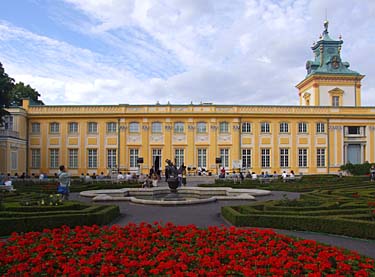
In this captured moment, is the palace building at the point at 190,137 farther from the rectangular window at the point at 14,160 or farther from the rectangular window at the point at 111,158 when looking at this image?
the rectangular window at the point at 14,160

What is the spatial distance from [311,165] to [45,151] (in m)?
29.8

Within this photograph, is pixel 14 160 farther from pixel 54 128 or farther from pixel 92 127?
pixel 92 127

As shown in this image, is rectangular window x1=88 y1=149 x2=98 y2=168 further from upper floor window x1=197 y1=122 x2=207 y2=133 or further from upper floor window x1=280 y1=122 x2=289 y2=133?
upper floor window x1=280 y1=122 x2=289 y2=133

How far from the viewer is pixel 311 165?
40.5 m

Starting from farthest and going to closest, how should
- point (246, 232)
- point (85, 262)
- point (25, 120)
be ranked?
point (25, 120), point (246, 232), point (85, 262)

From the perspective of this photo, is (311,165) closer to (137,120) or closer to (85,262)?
(137,120)

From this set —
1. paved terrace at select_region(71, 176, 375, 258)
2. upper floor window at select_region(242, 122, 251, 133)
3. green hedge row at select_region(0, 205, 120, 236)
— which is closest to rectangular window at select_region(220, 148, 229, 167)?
upper floor window at select_region(242, 122, 251, 133)

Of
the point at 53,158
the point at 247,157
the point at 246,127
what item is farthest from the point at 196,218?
the point at 53,158

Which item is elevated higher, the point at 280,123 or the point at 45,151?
the point at 280,123

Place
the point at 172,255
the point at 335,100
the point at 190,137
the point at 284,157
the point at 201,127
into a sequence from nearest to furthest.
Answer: the point at 172,255 < the point at 190,137 < the point at 201,127 < the point at 284,157 < the point at 335,100

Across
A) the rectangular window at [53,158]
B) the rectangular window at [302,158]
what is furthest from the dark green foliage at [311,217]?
the rectangular window at [53,158]

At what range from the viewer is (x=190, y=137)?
130 feet

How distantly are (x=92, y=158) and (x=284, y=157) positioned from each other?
2160cm

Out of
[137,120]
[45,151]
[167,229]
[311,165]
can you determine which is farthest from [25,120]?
[167,229]
